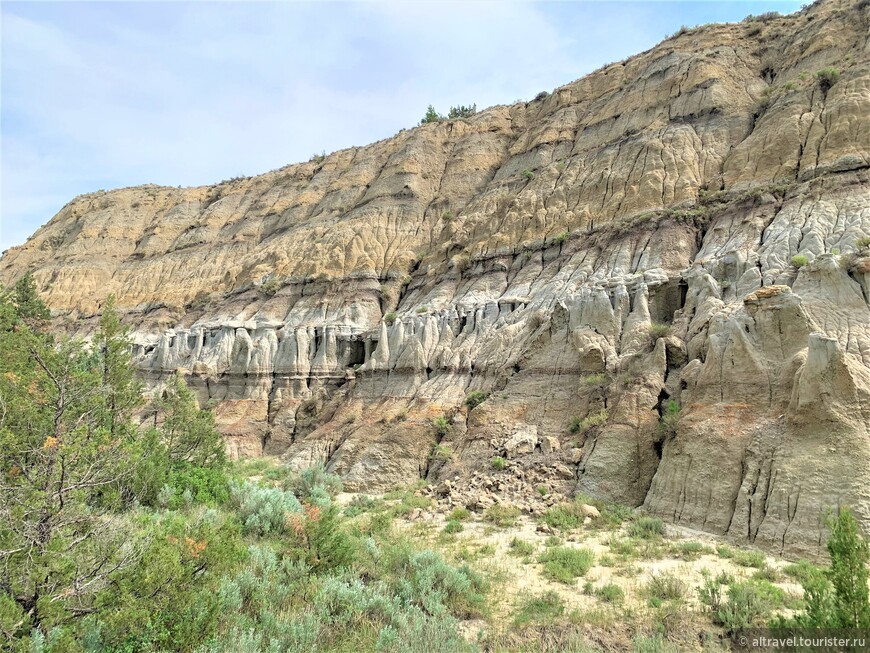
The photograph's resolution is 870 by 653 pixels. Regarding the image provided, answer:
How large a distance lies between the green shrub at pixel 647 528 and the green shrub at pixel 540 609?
3808 millimetres

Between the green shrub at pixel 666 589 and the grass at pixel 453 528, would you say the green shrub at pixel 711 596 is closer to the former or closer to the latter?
the green shrub at pixel 666 589

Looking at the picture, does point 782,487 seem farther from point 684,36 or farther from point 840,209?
point 684,36

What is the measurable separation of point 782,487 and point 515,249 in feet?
62.2

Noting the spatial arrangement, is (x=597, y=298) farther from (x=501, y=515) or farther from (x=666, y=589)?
(x=666, y=589)

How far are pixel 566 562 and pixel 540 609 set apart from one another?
2261mm

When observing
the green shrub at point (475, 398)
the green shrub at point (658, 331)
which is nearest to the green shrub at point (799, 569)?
the green shrub at point (658, 331)

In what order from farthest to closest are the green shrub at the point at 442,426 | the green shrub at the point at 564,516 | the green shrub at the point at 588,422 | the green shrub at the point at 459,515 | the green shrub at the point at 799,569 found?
the green shrub at the point at 442,426 → the green shrub at the point at 588,422 → the green shrub at the point at 459,515 → the green shrub at the point at 564,516 → the green shrub at the point at 799,569

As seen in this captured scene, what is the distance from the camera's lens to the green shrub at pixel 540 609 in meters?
7.34

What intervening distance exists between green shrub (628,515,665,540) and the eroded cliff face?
0.74 meters

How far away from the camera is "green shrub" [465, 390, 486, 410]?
19641 mm

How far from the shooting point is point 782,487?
992 cm

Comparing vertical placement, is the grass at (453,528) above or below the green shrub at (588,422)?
below

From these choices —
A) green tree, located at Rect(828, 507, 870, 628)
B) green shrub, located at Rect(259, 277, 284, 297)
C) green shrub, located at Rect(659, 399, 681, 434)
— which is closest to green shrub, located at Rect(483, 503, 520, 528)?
green shrub, located at Rect(659, 399, 681, 434)

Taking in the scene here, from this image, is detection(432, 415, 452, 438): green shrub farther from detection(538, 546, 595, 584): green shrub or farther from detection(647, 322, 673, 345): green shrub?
detection(538, 546, 595, 584): green shrub
